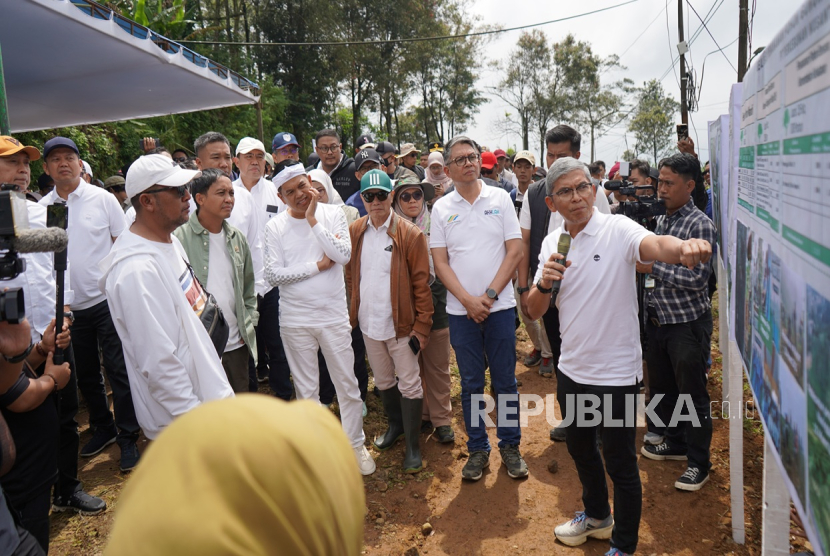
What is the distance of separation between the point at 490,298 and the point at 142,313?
2.29m

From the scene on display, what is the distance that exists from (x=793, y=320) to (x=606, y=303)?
1404 mm

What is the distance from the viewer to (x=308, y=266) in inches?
→ 153

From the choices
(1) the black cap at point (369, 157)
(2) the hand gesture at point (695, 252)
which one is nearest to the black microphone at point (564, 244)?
(2) the hand gesture at point (695, 252)

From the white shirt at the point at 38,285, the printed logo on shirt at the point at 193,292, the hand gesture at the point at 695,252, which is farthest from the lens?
the white shirt at the point at 38,285

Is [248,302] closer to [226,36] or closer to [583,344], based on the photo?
[583,344]

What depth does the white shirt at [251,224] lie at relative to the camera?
4727 mm

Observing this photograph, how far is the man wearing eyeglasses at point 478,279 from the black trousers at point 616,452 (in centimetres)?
94

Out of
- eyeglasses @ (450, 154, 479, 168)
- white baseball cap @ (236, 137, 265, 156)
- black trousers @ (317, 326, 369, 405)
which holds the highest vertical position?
white baseball cap @ (236, 137, 265, 156)

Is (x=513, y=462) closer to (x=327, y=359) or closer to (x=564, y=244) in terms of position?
(x=327, y=359)

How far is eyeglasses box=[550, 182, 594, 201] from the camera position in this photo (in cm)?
289

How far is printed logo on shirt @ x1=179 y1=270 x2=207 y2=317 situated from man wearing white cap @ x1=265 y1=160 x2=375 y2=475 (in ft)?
3.86

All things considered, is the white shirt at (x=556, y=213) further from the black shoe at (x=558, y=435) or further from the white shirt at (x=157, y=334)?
the white shirt at (x=157, y=334)

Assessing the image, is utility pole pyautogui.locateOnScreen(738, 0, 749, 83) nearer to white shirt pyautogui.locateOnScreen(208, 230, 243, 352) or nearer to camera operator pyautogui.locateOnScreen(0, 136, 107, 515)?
white shirt pyautogui.locateOnScreen(208, 230, 243, 352)

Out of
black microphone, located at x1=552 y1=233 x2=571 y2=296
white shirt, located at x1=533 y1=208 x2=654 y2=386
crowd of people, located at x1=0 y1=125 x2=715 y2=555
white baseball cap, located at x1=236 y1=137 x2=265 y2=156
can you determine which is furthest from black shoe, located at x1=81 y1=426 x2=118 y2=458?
black microphone, located at x1=552 y1=233 x2=571 y2=296
